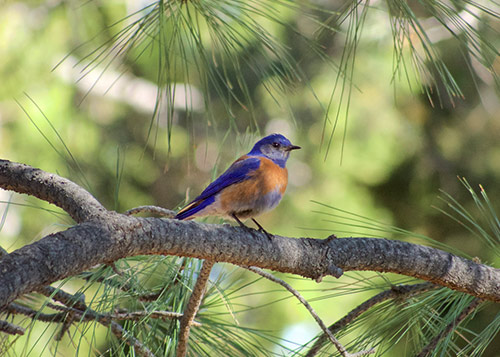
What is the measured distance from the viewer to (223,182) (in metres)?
2.79

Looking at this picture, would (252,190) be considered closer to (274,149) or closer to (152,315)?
(274,149)

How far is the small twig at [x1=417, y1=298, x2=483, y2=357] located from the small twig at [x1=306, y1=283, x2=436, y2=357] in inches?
6.1

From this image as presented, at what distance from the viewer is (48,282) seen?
124 centimetres

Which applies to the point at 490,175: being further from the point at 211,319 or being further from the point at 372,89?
the point at 211,319

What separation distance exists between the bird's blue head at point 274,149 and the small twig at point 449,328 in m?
1.39

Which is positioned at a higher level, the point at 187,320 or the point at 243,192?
the point at 243,192

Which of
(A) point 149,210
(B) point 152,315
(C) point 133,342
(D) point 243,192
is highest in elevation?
(D) point 243,192

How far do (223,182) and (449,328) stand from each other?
119 centimetres

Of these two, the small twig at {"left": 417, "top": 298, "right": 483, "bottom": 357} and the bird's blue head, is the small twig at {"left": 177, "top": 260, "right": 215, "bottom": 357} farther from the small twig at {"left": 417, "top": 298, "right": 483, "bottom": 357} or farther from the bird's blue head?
the bird's blue head

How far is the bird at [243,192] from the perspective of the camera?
262cm

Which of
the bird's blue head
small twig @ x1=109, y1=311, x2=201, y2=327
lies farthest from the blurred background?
small twig @ x1=109, y1=311, x2=201, y2=327

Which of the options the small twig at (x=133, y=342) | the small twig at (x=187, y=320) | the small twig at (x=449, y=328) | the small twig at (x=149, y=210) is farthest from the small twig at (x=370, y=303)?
the small twig at (x=149, y=210)

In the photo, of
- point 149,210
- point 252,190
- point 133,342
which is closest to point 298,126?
point 252,190

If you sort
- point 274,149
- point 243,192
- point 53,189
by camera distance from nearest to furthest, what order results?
point 53,189
point 243,192
point 274,149
